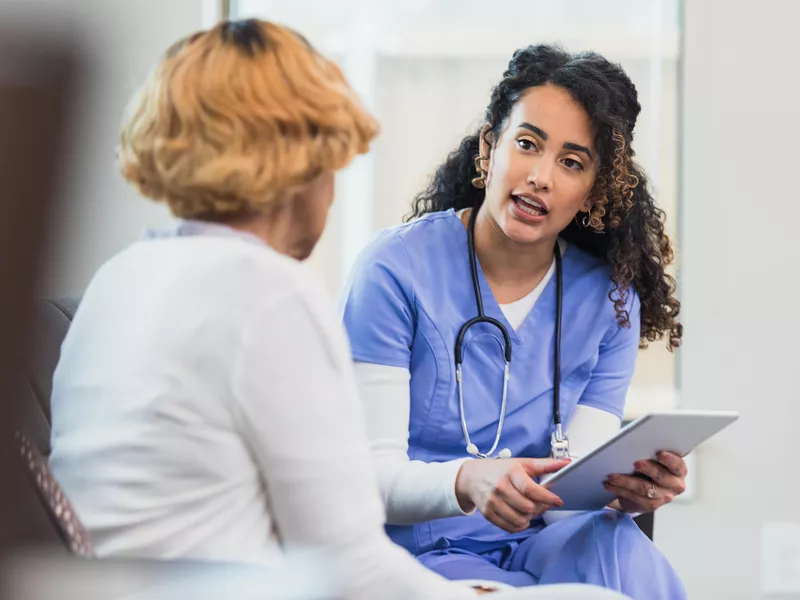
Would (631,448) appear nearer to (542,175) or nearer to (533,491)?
(533,491)

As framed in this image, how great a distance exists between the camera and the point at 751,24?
2.30 metres

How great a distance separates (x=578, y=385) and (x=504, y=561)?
296 millimetres

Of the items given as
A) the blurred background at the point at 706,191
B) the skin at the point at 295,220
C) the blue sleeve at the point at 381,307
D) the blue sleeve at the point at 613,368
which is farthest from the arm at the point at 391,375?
the blurred background at the point at 706,191

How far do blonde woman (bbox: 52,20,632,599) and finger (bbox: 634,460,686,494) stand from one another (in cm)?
56

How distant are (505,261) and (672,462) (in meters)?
0.42

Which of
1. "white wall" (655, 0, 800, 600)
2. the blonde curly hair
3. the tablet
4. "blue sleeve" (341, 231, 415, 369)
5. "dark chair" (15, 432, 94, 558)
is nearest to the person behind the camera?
"dark chair" (15, 432, 94, 558)

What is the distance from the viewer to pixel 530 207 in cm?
154

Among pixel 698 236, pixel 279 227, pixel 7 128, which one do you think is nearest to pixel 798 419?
pixel 698 236

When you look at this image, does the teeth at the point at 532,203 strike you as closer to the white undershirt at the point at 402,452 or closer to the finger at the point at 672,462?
the white undershirt at the point at 402,452

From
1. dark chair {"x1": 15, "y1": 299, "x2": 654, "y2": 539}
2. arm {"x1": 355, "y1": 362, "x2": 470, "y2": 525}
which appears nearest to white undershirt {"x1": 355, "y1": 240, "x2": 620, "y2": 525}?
arm {"x1": 355, "y1": 362, "x2": 470, "y2": 525}

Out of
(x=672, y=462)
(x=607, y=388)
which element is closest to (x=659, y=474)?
(x=672, y=462)

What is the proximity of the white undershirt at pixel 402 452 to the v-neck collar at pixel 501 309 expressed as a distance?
0.02 m

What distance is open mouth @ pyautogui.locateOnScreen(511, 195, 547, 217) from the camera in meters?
1.54

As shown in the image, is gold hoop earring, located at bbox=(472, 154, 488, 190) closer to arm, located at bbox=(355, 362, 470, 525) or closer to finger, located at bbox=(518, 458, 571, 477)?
arm, located at bbox=(355, 362, 470, 525)
